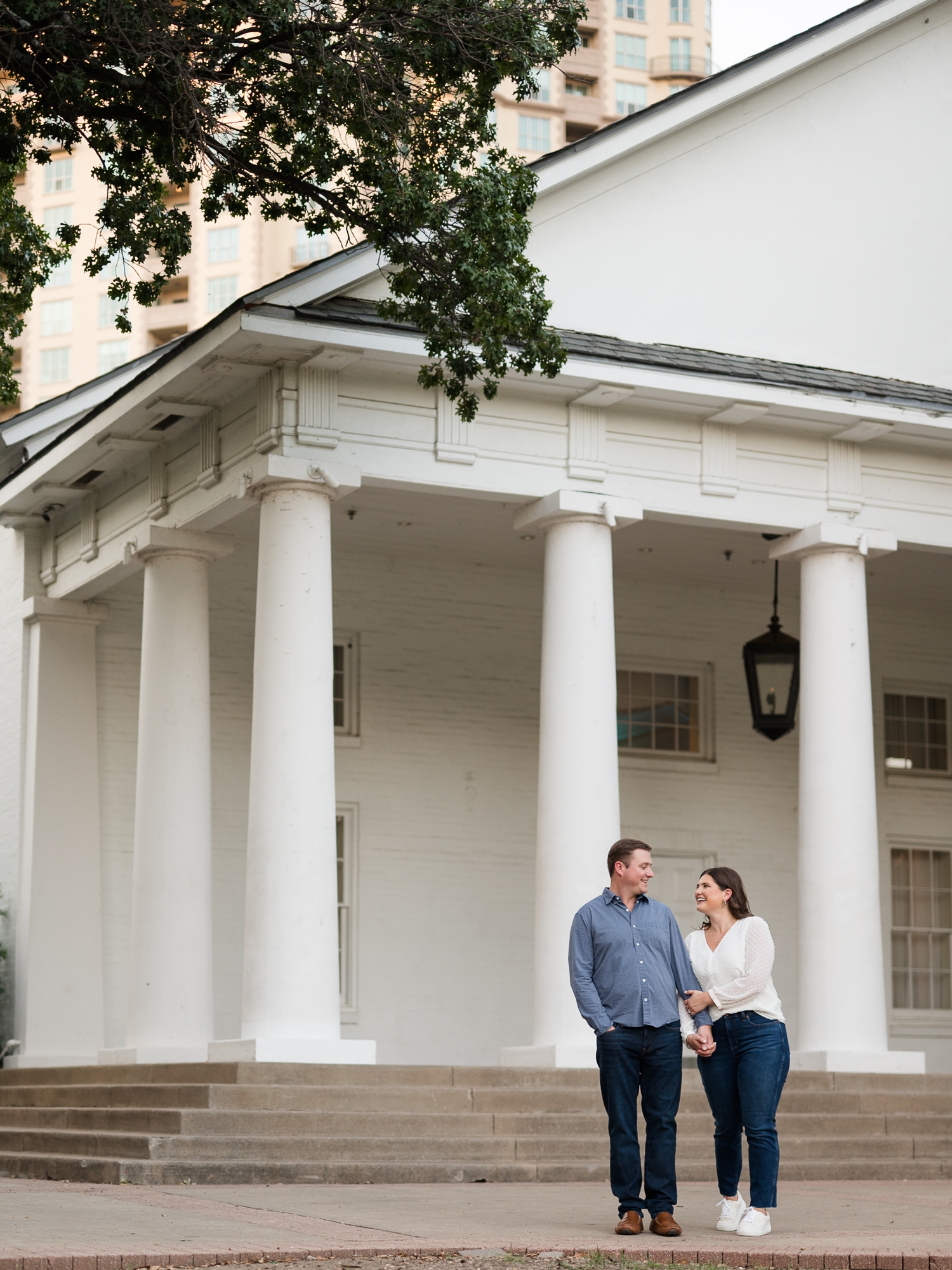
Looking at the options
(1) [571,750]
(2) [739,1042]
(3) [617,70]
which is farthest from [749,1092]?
(3) [617,70]

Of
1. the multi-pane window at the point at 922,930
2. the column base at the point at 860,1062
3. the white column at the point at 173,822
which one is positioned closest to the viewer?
the column base at the point at 860,1062

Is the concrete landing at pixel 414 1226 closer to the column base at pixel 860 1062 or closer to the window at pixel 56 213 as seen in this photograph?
the column base at pixel 860 1062

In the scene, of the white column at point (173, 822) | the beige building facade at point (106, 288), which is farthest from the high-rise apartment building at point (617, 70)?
the white column at point (173, 822)

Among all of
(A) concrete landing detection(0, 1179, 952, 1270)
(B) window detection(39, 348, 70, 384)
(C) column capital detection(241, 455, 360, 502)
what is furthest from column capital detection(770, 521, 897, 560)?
(B) window detection(39, 348, 70, 384)

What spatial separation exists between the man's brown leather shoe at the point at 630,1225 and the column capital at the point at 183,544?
9056mm

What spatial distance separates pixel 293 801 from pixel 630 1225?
6.13 meters

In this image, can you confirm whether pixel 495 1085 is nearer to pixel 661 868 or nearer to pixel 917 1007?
pixel 661 868

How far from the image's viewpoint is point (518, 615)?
67.9 ft

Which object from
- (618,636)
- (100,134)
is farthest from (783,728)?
(100,134)

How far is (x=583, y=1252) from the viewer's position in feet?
25.6

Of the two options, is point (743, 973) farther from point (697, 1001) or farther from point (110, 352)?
point (110, 352)

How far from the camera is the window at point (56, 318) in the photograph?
7600 cm

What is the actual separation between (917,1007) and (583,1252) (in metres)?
14.9

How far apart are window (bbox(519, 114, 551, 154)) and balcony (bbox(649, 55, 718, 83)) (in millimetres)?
6746
